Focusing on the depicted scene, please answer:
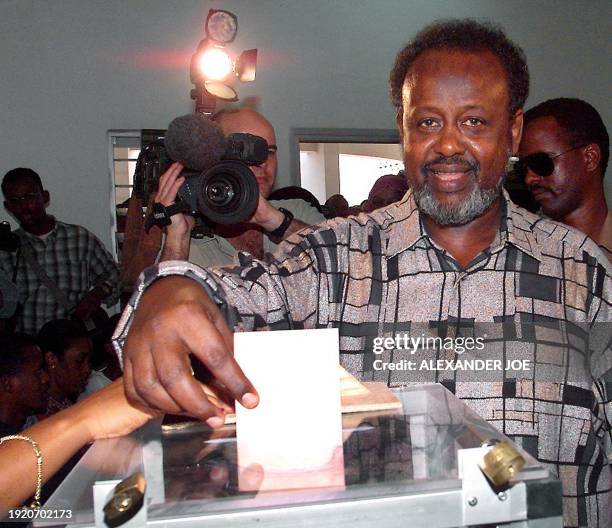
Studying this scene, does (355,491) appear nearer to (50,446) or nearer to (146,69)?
(50,446)

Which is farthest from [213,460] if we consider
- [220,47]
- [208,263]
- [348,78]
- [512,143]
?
[348,78]

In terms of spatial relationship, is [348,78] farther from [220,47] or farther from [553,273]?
[553,273]

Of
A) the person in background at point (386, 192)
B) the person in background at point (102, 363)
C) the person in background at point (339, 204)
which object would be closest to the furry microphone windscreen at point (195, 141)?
the person in background at point (102, 363)

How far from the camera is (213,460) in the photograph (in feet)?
1.99

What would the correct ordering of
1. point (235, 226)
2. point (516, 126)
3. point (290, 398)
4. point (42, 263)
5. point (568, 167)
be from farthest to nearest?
point (42, 263) → point (568, 167) → point (235, 226) → point (516, 126) → point (290, 398)

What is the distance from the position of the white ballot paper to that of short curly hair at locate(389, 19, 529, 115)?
39.5 inches

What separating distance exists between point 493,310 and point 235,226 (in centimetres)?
111

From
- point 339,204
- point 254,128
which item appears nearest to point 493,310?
point 254,128

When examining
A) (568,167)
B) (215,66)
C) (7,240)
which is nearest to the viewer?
(568,167)

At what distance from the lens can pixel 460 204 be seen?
144 cm

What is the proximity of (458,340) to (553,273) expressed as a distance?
23cm

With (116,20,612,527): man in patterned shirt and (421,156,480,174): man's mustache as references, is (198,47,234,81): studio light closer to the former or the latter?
(116,20,612,527): man in patterned shirt

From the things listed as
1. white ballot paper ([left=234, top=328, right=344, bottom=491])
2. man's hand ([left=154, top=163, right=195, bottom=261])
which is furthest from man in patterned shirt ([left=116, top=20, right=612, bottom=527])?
man's hand ([left=154, top=163, right=195, bottom=261])

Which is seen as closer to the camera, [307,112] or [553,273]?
[553,273]
